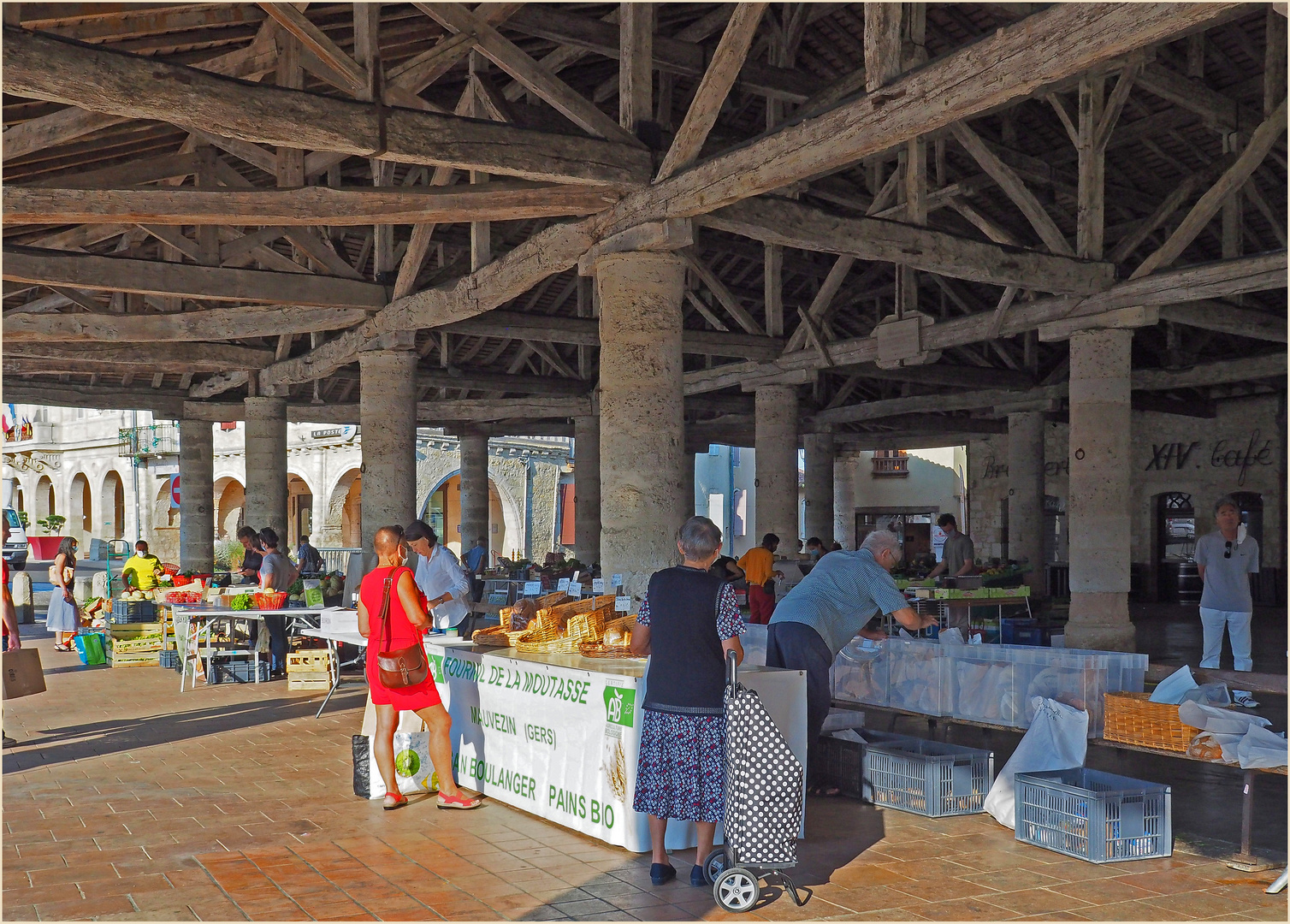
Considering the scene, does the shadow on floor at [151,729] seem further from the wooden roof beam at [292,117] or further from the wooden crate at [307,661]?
the wooden roof beam at [292,117]

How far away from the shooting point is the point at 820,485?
2309 cm

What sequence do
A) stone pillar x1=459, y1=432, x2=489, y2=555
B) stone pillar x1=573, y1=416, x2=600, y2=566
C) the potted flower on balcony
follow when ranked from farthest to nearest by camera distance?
the potted flower on balcony, stone pillar x1=459, y1=432, x2=489, y2=555, stone pillar x1=573, y1=416, x2=600, y2=566

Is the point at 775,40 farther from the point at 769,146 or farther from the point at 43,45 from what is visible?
the point at 43,45

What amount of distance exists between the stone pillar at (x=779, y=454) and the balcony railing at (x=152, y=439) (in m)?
31.2

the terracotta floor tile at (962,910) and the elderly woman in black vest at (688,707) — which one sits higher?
the elderly woman in black vest at (688,707)

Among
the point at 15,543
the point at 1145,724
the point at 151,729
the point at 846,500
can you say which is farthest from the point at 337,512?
the point at 1145,724

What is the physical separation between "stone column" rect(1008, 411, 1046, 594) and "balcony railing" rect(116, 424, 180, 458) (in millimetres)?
31784

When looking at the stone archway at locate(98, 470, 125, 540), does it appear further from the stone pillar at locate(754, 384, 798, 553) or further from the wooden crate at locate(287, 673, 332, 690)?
the wooden crate at locate(287, 673, 332, 690)

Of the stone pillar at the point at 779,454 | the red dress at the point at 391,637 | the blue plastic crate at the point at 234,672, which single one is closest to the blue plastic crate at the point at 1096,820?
the red dress at the point at 391,637

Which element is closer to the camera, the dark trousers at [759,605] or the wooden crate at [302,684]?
the wooden crate at [302,684]

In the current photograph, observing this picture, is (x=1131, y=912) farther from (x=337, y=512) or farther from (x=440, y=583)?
(x=337, y=512)

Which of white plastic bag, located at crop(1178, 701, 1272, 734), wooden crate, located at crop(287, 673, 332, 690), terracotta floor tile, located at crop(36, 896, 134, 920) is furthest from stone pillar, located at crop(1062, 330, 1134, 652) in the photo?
terracotta floor tile, located at crop(36, 896, 134, 920)

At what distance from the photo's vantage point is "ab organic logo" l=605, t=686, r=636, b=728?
225 inches

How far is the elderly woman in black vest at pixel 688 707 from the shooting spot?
514 cm
